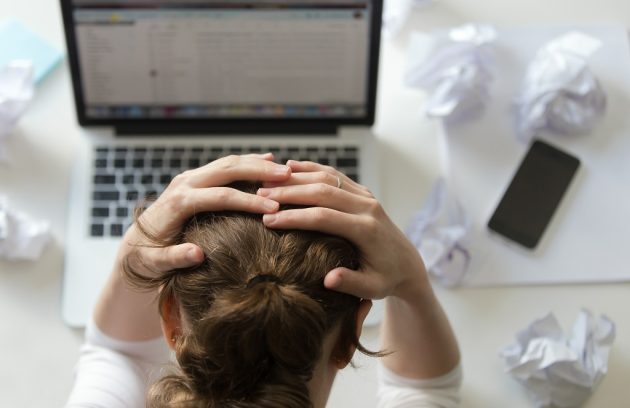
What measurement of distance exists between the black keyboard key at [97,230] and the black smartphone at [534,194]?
0.43 metres

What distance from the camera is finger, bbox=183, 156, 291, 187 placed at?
59cm

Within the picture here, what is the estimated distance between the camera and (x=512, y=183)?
A: 0.88 meters

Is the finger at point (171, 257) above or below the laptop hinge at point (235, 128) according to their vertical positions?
above

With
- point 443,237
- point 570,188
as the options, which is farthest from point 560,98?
point 443,237

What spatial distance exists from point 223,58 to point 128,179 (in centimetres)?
18

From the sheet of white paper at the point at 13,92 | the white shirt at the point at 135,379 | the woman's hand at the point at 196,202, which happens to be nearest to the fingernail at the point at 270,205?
the woman's hand at the point at 196,202

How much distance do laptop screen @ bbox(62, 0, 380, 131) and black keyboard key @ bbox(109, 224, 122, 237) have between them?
0.13m

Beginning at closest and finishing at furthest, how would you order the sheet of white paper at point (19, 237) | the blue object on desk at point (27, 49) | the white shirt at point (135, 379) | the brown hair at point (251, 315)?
the brown hair at point (251, 315) → the white shirt at point (135, 379) → the sheet of white paper at point (19, 237) → the blue object on desk at point (27, 49)

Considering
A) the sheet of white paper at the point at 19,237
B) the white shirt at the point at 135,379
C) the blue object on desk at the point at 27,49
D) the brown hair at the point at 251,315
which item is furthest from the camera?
the blue object on desk at the point at 27,49

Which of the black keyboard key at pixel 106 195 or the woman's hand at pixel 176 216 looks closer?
the woman's hand at pixel 176 216

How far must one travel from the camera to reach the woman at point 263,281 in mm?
514

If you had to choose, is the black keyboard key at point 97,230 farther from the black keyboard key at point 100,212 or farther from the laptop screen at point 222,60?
the laptop screen at point 222,60

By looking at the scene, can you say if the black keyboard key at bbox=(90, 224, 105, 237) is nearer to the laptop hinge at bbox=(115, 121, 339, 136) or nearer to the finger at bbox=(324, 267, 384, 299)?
the laptop hinge at bbox=(115, 121, 339, 136)

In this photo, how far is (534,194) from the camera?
875mm
